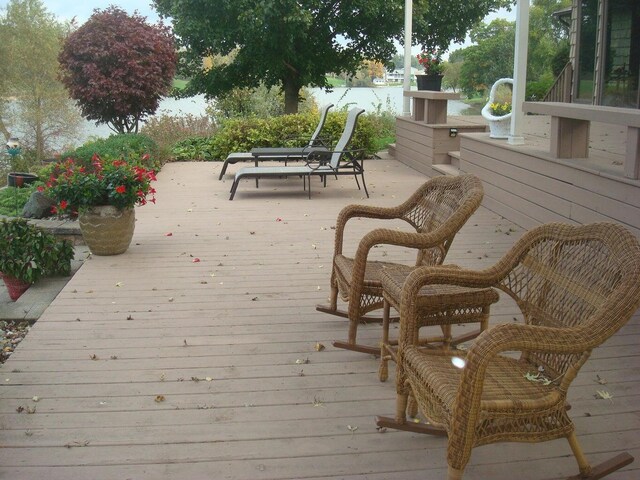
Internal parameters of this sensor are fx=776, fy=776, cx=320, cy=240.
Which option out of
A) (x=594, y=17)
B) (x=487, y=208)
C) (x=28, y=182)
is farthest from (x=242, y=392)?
(x=594, y=17)

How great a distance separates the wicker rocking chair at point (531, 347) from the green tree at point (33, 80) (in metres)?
19.8

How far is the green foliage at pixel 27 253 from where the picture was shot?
17.8ft

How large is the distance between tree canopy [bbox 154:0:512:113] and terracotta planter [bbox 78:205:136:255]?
8.40 m

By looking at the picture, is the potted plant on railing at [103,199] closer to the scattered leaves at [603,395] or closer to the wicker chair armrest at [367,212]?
the wicker chair armrest at [367,212]

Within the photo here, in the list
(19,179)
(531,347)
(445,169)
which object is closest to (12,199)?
(19,179)

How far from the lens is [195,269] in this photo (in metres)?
5.57

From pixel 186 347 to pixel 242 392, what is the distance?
26.8 inches

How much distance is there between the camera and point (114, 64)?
12719 millimetres

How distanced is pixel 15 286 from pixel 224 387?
267cm

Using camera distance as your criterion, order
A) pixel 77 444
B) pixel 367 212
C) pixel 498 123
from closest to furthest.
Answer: pixel 77 444 < pixel 367 212 < pixel 498 123

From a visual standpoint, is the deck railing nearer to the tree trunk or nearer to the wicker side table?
the tree trunk

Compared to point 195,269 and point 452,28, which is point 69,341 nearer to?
point 195,269

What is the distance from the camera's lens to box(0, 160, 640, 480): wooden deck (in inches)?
111

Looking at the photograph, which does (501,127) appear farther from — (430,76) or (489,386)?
(489,386)
